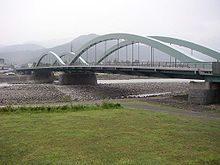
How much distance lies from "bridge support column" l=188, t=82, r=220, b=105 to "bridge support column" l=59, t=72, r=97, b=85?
107 feet

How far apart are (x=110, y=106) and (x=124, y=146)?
38.5ft

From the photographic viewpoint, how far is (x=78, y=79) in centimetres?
5934

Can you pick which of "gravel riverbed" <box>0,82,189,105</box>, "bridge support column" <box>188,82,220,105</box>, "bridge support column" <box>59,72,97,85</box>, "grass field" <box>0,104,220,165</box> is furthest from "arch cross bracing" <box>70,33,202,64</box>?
"grass field" <box>0,104,220,165</box>

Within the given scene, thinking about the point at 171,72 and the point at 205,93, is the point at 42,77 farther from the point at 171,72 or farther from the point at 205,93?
the point at 205,93

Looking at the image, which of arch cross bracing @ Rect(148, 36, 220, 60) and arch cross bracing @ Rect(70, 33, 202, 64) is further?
arch cross bracing @ Rect(148, 36, 220, 60)

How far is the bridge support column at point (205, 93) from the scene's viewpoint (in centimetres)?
2673

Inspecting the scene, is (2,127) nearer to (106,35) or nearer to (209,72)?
(209,72)

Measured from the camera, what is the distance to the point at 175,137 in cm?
1148

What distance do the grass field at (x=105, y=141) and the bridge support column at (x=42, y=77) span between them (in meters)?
59.2

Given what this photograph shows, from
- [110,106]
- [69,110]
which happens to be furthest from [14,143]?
[110,106]

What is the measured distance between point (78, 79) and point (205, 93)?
35860mm

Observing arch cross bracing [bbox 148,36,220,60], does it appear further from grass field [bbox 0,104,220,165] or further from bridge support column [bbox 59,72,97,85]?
grass field [bbox 0,104,220,165]

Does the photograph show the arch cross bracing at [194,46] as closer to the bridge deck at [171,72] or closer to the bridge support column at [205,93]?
the bridge deck at [171,72]

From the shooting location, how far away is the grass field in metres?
8.66
